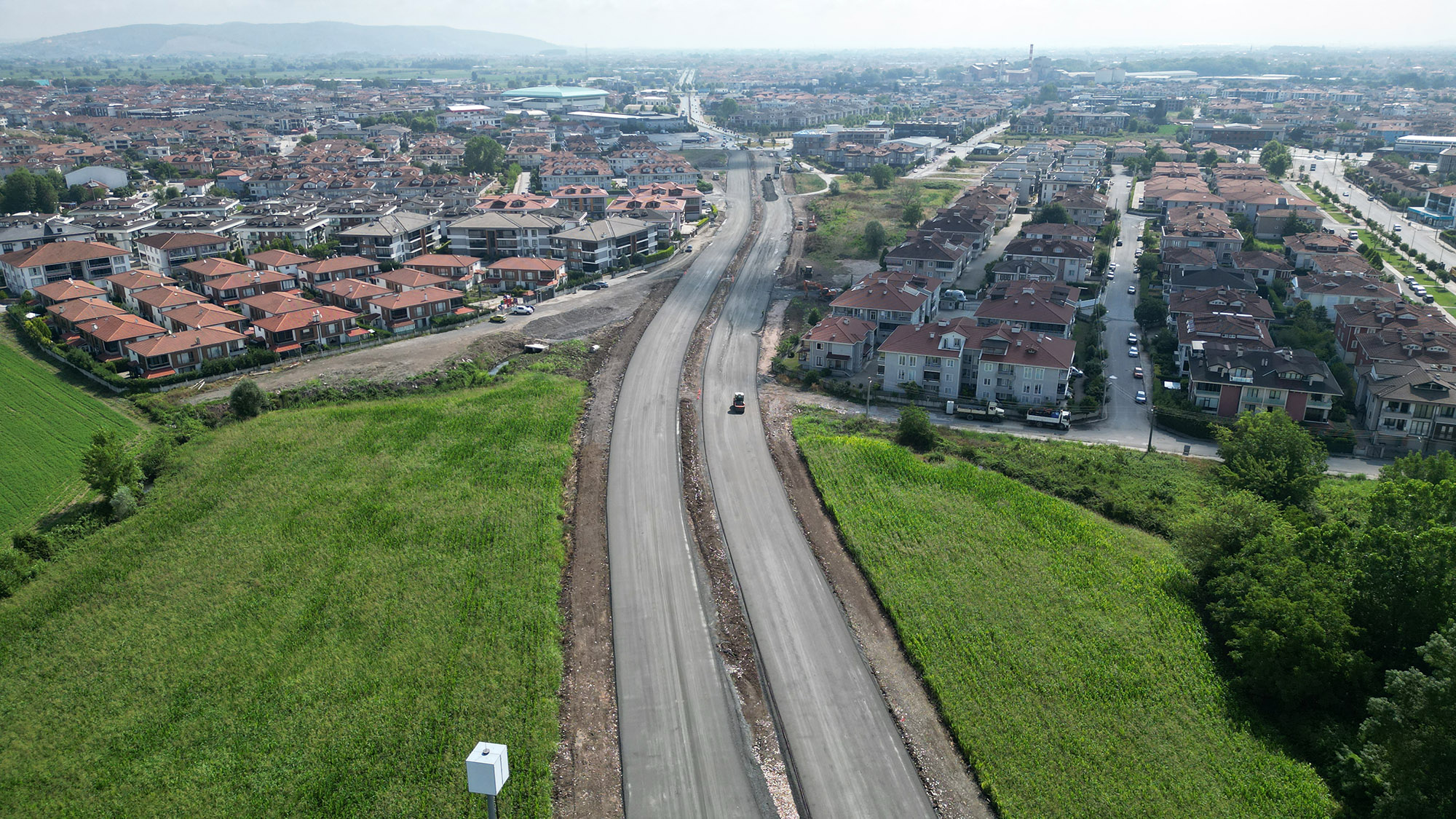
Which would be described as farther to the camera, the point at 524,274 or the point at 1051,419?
the point at 524,274

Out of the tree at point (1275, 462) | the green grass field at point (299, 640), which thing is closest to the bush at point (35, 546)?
the green grass field at point (299, 640)

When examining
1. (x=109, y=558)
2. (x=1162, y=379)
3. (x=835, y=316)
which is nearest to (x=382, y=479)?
(x=109, y=558)

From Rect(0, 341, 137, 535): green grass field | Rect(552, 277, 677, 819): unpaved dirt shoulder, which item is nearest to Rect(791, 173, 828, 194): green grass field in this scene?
Rect(552, 277, 677, 819): unpaved dirt shoulder

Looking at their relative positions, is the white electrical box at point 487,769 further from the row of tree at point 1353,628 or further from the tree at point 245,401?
the tree at point 245,401

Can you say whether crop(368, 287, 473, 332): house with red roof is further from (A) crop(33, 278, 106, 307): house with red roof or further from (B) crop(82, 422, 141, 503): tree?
(B) crop(82, 422, 141, 503): tree

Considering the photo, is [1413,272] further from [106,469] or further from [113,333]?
[113,333]

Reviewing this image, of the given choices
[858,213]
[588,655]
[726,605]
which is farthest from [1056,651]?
[858,213]

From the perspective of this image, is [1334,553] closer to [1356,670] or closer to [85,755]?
[1356,670]

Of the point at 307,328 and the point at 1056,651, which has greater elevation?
the point at 307,328
